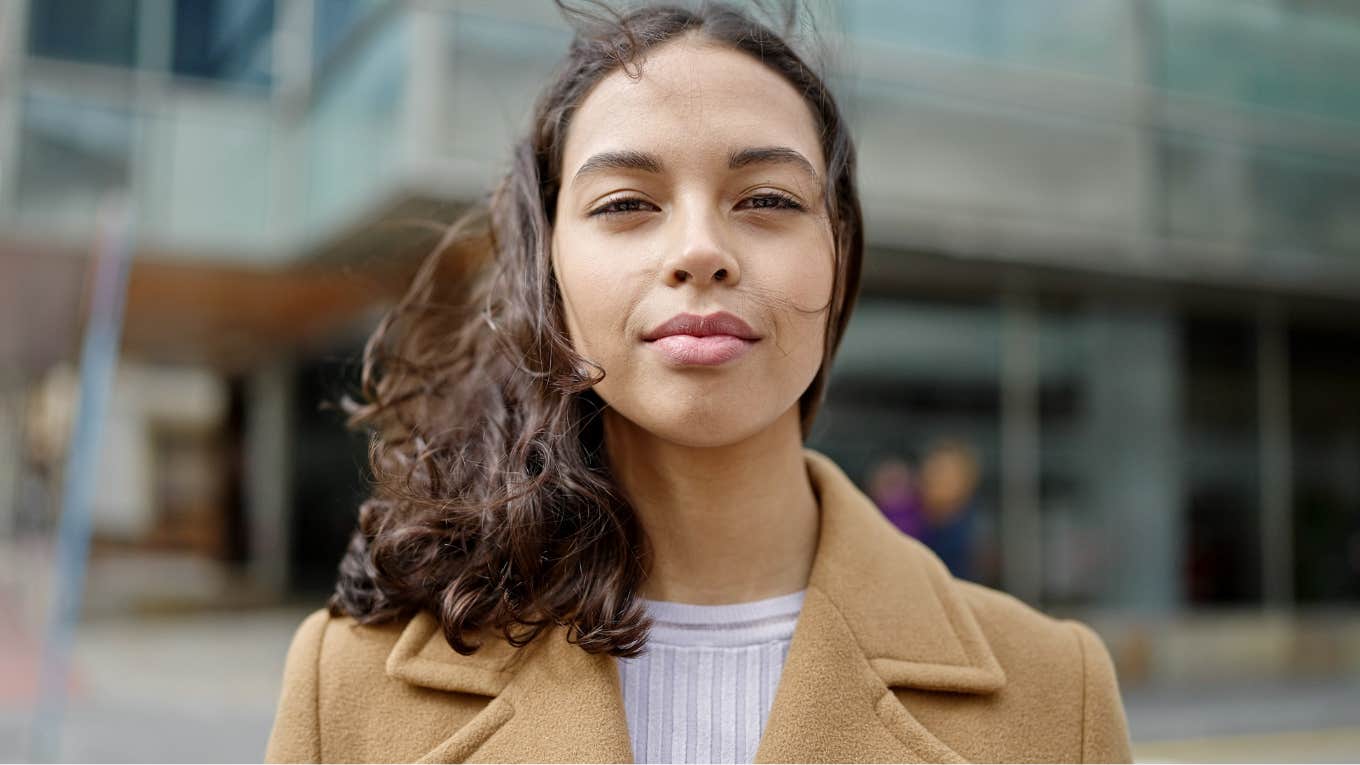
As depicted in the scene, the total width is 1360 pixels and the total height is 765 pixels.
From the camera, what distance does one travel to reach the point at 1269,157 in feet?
35.4

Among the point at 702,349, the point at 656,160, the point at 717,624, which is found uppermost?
the point at 656,160

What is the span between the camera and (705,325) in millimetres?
1492

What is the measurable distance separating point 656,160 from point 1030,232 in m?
8.93

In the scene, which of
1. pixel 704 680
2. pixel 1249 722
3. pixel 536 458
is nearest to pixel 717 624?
pixel 704 680

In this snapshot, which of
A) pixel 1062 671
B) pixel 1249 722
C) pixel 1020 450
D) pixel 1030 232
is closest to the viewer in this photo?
pixel 1062 671

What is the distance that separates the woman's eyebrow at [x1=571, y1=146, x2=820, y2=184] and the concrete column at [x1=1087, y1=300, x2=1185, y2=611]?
10431 millimetres

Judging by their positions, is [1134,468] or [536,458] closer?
[536,458]

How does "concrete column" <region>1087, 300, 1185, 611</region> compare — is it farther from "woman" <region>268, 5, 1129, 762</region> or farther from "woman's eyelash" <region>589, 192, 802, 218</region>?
"woman's eyelash" <region>589, 192, 802, 218</region>

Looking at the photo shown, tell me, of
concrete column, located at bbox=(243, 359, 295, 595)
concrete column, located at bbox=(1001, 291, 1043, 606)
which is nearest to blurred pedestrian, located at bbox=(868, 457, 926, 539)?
concrete column, located at bbox=(1001, 291, 1043, 606)

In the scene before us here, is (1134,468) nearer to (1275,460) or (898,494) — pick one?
(1275,460)

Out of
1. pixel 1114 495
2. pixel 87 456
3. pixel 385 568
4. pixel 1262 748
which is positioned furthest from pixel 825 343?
pixel 1114 495

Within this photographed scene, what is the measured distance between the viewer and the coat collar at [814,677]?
1583 mm

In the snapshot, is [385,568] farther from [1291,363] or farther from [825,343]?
[1291,363]

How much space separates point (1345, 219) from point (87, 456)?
10456mm
